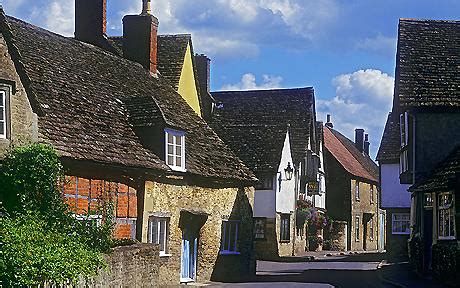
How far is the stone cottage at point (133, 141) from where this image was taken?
21.2 metres

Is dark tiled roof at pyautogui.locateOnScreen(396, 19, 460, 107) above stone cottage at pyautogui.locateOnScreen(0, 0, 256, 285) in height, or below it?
above

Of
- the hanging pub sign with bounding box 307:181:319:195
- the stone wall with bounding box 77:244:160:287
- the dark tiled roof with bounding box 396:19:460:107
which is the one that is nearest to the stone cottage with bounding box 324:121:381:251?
the hanging pub sign with bounding box 307:181:319:195

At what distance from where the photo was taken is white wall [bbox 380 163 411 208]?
44312 millimetres

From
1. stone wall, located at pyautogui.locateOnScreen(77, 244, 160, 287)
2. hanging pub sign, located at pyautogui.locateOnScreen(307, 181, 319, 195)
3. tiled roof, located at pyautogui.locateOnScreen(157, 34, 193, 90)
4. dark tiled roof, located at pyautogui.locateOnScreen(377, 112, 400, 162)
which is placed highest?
tiled roof, located at pyautogui.locateOnScreen(157, 34, 193, 90)

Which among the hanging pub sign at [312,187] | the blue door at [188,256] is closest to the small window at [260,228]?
the hanging pub sign at [312,187]

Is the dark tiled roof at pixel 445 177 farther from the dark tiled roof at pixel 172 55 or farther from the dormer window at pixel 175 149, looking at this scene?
the dark tiled roof at pixel 172 55

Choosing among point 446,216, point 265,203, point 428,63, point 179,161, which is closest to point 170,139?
point 179,161

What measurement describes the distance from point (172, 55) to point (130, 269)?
1838 centimetres

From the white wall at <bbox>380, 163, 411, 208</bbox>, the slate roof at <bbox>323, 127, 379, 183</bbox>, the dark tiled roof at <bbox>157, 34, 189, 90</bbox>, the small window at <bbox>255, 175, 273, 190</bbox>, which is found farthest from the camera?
the slate roof at <bbox>323, 127, 379, 183</bbox>

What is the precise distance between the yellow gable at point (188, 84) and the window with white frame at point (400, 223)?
13932mm

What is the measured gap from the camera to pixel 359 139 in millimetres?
80812

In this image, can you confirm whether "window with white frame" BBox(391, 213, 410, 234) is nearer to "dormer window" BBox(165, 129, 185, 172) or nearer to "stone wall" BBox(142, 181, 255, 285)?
"stone wall" BBox(142, 181, 255, 285)

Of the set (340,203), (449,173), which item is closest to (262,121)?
(340,203)

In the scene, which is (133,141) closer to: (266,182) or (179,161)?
(179,161)
